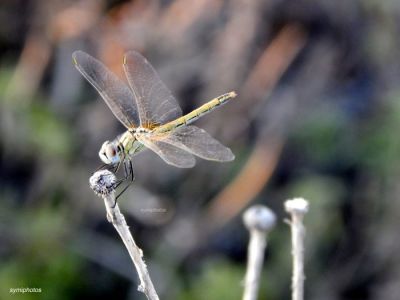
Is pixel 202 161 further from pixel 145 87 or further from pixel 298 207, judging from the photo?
pixel 298 207

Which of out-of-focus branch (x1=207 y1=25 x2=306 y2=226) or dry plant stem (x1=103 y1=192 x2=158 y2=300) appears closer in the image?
dry plant stem (x1=103 y1=192 x2=158 y2=300)

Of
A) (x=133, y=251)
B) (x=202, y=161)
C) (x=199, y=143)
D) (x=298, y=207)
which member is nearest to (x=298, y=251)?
(x=298, y=207)

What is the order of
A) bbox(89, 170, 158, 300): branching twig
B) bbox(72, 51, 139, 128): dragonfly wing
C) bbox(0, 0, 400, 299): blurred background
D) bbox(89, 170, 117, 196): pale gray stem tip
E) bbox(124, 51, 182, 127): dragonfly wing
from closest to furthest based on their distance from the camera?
bbox(89, 170, 158, 300): branching twig
bbox(89, 170, 117, 196): pale gray stem tip
bbox(72, 51, 139, 128): dragonfly wing
bbox(124, 51, 182, 127): dragonfly wing
bbox(0, 0, 400, 299): blurred background

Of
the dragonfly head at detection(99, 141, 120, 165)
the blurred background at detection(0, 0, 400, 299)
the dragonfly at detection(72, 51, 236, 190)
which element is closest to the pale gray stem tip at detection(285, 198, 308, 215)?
the dragonfly at detection(72, 51, 236, 190)

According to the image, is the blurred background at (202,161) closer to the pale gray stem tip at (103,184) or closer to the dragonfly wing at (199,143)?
the dragonfly wing at (199,143)

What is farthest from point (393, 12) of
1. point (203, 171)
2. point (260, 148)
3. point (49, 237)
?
point (49, 237)

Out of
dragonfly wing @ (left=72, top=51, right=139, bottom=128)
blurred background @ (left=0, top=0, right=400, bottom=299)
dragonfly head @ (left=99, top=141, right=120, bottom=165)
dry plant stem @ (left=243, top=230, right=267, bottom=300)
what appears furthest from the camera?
blurred background @ (left=0, top=0, right=400, bottom=299)

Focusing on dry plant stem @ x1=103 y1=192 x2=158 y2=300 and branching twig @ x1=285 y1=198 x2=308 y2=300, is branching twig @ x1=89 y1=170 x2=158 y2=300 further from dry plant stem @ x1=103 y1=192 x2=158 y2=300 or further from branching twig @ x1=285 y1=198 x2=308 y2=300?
branching twig @ x1=285 y1=198 x2=308 y2=300
